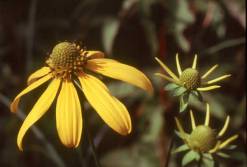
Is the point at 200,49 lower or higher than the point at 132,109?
higher

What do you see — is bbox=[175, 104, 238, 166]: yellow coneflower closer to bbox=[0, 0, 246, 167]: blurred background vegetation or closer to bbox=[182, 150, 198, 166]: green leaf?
bbox=[182, 150, 198, 166]: green leaf

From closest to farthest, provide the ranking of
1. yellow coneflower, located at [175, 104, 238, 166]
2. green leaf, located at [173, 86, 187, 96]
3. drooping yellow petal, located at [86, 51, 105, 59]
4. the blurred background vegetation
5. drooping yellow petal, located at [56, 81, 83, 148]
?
drooping yellow petal, located at [56, 81, 83, 148], green leaf, located at [173, 86, 187, 96], yellow coneflower, located at [175, 104, 238, 166], drooping yellow petal, located at [86, 51, 105, 59], the blurred background vegetation

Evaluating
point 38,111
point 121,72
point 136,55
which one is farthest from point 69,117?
point 136,55

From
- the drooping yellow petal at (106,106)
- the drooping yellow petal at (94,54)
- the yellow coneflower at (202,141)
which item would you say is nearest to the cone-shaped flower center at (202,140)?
the yellow coneflower at (202,141)

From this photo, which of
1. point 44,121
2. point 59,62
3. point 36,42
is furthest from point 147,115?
point 59,62

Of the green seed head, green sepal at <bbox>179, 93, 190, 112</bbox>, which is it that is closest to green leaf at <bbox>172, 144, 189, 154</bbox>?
green sepal at <bbox>179, 93, 190, 112</bbox>

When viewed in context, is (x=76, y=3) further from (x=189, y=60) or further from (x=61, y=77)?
(x=61, y=77)

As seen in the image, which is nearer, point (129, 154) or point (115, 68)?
point (115, 68)

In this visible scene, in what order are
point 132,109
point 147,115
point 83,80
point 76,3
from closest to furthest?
1. point 83,80
2. point 147,115
3. point 132,109
4. point 76,3
